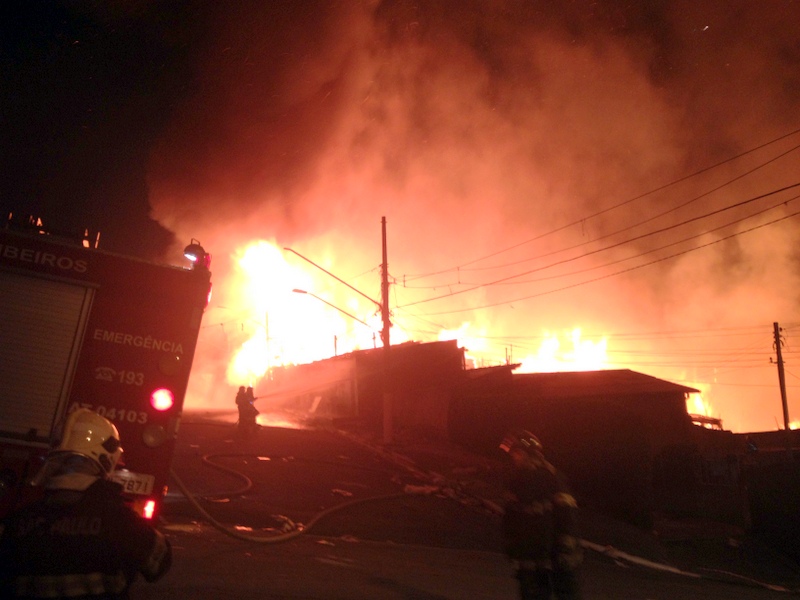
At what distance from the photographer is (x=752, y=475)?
2252 cm

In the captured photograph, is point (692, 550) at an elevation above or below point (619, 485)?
below

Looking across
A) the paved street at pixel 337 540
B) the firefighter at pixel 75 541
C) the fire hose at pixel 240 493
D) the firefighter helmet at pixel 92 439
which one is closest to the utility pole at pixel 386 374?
the paved street at pixel 337 540

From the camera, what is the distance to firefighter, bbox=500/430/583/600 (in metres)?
4.57

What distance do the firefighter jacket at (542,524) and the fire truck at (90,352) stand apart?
9.10ft

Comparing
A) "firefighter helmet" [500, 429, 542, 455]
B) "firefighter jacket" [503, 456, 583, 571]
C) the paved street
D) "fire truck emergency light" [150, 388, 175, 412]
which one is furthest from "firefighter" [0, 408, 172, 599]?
the paved street

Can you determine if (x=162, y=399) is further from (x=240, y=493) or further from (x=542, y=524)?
(x=240, y=493)

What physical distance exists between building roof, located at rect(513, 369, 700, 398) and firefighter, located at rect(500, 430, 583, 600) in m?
18.2

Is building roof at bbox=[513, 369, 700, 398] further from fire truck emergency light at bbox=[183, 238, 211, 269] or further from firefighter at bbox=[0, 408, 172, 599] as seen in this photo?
firefighter at bbox=[0, 408, 172, 599]

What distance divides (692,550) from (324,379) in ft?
89.4

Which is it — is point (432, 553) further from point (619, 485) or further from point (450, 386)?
point (450, 386)

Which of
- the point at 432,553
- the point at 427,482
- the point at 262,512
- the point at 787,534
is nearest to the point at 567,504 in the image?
the point at 432,553

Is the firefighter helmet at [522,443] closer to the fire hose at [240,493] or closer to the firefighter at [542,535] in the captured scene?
the firefighter at [542,535]

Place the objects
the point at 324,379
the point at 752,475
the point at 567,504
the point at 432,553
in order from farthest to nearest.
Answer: the point at 324,379 < the point at 752,475 < the point at 432,553 < the point at 567,504

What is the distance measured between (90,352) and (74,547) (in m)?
3.17
